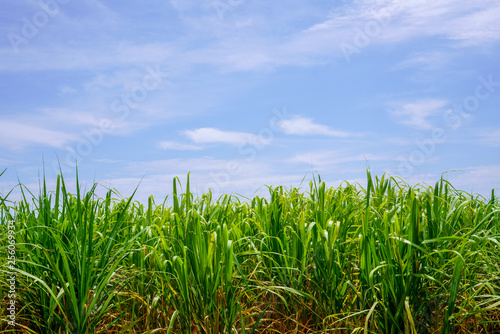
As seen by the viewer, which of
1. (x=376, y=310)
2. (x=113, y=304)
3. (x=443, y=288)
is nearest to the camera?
(x=376, y=310)

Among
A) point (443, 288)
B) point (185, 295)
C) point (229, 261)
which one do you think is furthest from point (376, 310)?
point (185, 295)

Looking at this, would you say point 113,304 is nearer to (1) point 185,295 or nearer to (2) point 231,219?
(1) point 185,295

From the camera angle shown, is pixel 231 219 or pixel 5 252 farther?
pixel 231 219

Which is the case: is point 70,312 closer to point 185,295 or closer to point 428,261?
point 185,295

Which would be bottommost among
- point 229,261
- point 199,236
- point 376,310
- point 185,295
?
point 376,310

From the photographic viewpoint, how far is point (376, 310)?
2.62 meters

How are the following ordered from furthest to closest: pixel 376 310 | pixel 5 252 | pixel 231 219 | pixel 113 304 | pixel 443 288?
pixel 231 219 → pixel 5 252 → pixel 113 304 → pixel 443 288 → pixel 376 310

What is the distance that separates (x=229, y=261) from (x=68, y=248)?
1200 mm

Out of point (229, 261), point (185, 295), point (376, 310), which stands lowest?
point (376, 310)

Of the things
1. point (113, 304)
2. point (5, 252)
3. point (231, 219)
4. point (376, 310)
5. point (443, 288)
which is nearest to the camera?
point (376, 310)

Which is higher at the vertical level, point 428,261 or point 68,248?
point 68,248

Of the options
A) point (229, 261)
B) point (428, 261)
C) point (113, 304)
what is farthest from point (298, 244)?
point (113, 304)

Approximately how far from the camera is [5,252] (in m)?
3.18

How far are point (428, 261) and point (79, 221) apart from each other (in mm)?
2493
